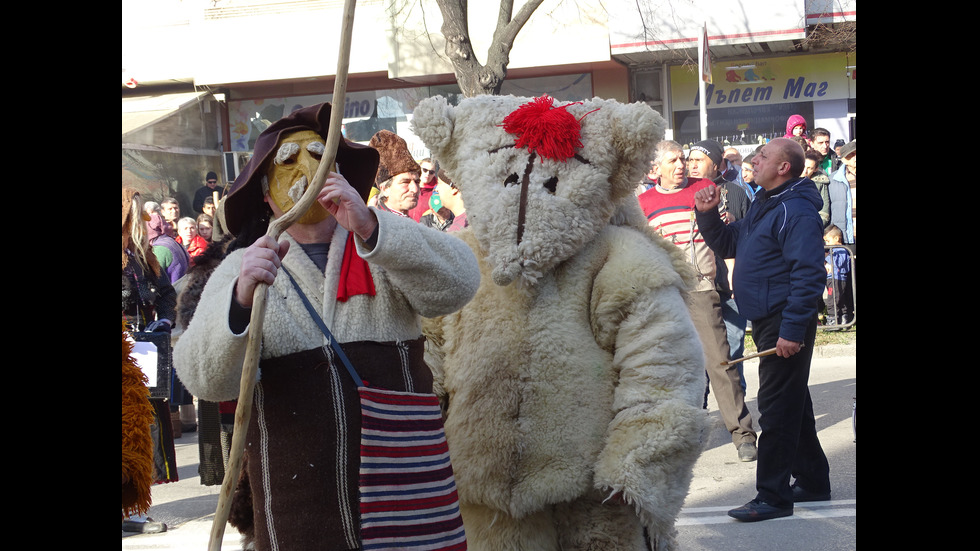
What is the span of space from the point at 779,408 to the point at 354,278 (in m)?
3.16

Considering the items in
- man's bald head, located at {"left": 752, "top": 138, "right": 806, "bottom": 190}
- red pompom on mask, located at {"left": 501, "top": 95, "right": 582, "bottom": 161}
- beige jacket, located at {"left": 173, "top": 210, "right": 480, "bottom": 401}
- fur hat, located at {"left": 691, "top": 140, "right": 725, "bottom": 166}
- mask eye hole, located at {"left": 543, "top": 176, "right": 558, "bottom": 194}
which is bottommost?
beige jacket, located at {"left": 173, "top": 210, "right": 480, "bottom": 401}

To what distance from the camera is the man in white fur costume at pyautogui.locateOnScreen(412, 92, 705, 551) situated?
3.03m

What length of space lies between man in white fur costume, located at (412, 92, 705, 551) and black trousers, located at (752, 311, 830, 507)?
77.4 inches

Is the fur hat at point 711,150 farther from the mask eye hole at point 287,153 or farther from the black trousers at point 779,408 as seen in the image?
the mask eye hole at point 287,153

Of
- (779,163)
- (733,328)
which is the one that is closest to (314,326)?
(779,163)

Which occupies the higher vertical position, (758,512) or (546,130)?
(546,130)

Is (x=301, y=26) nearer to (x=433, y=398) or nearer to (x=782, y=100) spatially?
(x=782, y=100)

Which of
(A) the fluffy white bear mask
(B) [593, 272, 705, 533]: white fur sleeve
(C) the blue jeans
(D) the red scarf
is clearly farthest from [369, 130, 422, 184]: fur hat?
(D) the red scarf

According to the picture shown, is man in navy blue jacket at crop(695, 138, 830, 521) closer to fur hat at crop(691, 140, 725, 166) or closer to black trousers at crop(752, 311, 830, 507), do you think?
black trousers at crop(752, 311, 830, 507)

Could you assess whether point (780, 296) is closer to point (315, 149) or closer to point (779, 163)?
point (779, 163)

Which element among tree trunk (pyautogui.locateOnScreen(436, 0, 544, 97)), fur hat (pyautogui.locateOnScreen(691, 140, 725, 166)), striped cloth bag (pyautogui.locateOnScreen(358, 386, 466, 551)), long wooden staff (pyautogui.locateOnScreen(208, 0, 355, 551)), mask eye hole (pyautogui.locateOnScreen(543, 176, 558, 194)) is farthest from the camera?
tree trunk (pyautogui.locateOnScreen(436, 0, 544, 97))

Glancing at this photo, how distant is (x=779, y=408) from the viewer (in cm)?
506

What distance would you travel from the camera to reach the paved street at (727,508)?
498 centimetres
